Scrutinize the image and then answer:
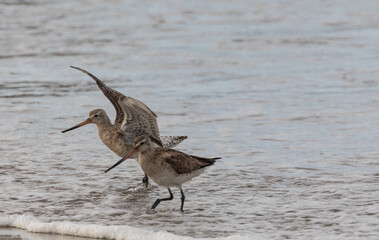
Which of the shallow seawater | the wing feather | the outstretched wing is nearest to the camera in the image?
the shallow seawater

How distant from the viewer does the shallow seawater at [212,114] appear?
784 centimetres

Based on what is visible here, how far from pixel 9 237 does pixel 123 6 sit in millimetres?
19592

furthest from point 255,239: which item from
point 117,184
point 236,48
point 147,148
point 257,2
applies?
point 257,2

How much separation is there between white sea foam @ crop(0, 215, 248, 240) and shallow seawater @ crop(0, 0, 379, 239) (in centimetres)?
5

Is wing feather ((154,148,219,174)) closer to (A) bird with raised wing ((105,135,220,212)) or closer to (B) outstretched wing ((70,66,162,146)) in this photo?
(A) bird with raised wing ((105,135,220,212))

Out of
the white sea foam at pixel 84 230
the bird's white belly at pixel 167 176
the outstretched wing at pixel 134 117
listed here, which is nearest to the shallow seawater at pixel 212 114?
the white sea foam at pixel 84 230

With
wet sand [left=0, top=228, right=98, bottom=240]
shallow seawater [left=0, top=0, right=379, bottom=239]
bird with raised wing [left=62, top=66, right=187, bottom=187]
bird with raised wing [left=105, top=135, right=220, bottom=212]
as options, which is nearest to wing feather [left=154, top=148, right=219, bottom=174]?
bird with raised wing [left=105, top=135, right=220, bottom=212]

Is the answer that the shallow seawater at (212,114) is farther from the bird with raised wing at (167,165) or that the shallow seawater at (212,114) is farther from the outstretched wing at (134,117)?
the outstretched wing at (134,117)

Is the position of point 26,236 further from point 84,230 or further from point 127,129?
point 127,129

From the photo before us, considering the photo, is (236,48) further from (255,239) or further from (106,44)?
(255,239)

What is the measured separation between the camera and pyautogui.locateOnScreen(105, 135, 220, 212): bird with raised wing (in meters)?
8.08

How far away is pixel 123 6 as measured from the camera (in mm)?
26328

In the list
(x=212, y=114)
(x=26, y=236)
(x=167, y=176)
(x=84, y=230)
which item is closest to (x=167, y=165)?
(x=167, y=176)

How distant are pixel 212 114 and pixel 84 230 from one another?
5.53 m
